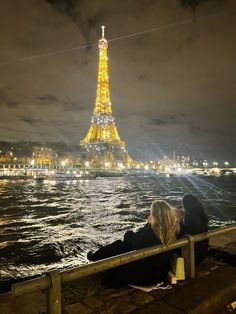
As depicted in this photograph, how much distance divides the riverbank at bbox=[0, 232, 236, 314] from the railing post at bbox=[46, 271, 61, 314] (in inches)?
25.4

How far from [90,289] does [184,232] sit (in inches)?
59.1

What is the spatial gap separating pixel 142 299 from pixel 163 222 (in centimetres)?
91

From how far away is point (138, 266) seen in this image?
376cm

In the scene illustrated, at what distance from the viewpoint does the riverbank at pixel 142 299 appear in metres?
3.40

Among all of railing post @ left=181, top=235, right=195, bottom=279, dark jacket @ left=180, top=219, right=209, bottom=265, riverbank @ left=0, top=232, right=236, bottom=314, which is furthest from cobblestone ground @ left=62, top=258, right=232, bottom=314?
dark jacket @ left=180, top=219, right=209, bottom=265

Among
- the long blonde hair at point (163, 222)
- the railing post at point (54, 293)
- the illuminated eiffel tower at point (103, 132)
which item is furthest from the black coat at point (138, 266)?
the illuminated eiffel tower at point (103, 132)

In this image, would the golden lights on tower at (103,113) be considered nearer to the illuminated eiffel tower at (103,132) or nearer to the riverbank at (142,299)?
the illuminated eiffel tower at (103,132)

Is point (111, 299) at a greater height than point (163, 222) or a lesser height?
lesser

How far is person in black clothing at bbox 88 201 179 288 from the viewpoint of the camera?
376 centimetres

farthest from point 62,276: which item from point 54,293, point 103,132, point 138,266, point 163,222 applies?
point 103,132

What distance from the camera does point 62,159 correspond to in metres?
137

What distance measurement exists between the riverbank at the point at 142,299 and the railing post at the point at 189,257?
10 centimetres

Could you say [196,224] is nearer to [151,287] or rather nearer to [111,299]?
[151,287]

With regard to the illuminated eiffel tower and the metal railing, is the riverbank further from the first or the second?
the illuminated eiffel tower
